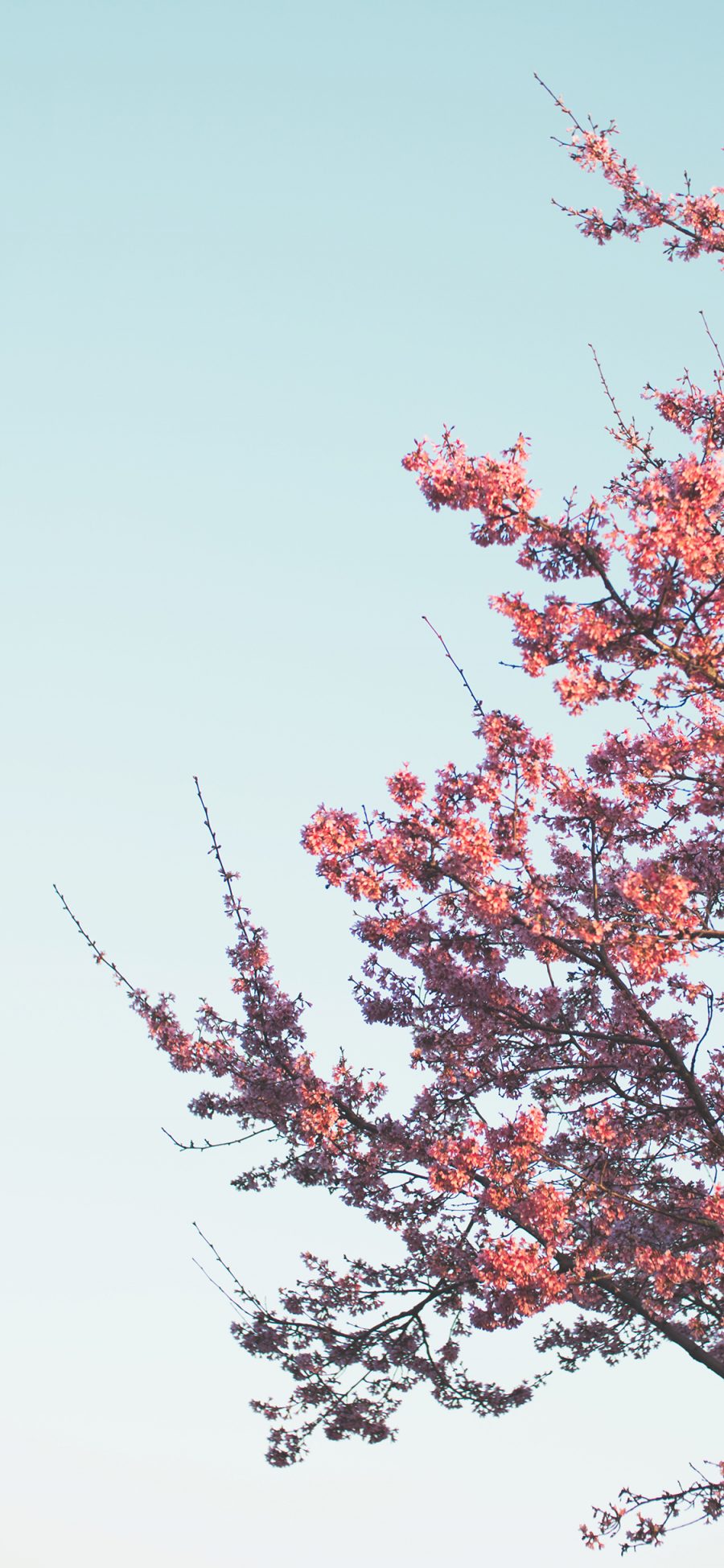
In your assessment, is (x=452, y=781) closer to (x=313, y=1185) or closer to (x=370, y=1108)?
(x=370, y=1108)

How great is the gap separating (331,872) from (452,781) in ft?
4.05

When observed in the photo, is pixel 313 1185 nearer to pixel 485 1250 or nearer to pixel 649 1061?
pixel 485 1250


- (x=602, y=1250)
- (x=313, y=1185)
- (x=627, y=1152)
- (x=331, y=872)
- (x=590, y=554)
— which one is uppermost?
(x=590, y=554)

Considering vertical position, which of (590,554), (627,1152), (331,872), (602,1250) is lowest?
(602,1250)

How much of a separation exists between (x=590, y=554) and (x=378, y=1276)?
7.66 meters

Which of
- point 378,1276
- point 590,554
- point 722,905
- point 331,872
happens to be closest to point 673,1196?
point 722,905

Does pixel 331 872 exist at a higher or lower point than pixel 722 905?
higher

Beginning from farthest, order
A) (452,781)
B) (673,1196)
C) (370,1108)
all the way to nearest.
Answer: (370,1108) < (673,1196) < (452,781)

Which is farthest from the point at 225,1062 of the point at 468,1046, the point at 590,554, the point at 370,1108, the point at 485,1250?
the point at 590,554

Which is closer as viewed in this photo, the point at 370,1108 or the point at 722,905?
the point at 722,905

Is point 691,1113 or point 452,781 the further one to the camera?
point 691,1113

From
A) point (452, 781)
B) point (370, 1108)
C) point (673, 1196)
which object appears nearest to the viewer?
point (452, 781)

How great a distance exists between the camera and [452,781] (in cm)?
988

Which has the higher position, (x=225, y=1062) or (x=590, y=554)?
(x=590, y=554)
